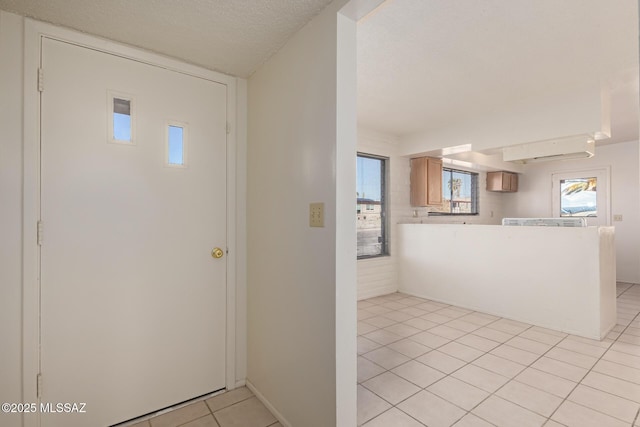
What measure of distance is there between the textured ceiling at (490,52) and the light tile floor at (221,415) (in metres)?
2.59

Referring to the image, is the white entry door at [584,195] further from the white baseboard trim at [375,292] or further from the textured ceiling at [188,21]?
the textured ceiling at [188,21]

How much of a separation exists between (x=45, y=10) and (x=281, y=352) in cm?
232

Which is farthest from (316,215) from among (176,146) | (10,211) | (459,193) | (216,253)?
(459,193)

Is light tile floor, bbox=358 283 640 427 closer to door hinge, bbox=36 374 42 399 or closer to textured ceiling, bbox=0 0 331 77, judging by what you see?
door hinge, bbox=36 374 42 399

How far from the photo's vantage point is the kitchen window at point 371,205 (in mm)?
4707

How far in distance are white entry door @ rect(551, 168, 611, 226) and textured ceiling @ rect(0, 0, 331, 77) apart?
22.4 ft

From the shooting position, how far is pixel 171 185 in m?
2.08

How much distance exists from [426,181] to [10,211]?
4.83 meters

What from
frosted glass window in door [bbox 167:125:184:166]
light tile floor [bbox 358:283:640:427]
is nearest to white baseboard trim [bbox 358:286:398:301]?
light tile floor [bbox 358:283:640:427]

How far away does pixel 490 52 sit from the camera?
96.5 inches

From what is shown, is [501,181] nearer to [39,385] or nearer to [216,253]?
[216,253]

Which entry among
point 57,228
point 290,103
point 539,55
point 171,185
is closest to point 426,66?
point 539,55

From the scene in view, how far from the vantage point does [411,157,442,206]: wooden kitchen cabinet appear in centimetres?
505

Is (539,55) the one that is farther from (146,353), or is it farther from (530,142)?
(146,353)
